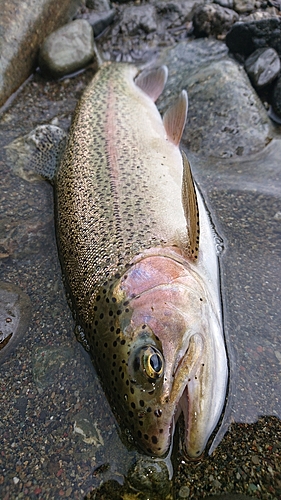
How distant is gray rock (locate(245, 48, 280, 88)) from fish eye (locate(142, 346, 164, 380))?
3820 mm

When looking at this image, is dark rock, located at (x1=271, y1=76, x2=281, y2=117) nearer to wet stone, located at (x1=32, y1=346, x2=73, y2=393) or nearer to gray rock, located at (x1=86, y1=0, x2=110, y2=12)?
gray rock, located at (x1=86, y1=0, x2=110, y2=12)

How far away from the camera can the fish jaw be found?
228 centimetres

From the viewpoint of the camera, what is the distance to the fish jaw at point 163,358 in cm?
228

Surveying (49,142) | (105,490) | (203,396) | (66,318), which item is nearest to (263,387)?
(203,396)

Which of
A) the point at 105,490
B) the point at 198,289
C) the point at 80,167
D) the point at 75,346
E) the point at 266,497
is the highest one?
the point at 80,167

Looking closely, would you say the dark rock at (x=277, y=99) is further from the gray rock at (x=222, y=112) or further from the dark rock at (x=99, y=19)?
the dark rock at (x=99, y=19)

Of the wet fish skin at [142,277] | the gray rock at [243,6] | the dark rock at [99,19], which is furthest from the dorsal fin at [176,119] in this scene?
the gray rock at [243,6]

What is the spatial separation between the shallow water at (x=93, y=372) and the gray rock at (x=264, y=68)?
120 cm

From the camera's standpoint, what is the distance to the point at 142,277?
2689 mm

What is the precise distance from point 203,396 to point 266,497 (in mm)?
632

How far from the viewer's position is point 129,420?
239cm

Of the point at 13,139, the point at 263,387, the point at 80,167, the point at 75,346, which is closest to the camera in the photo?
the point at 263,387

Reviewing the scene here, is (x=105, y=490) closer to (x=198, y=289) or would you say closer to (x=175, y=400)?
(x=175, y=400)

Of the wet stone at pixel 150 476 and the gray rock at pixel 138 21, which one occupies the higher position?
the gray rock at pixel 138 21
